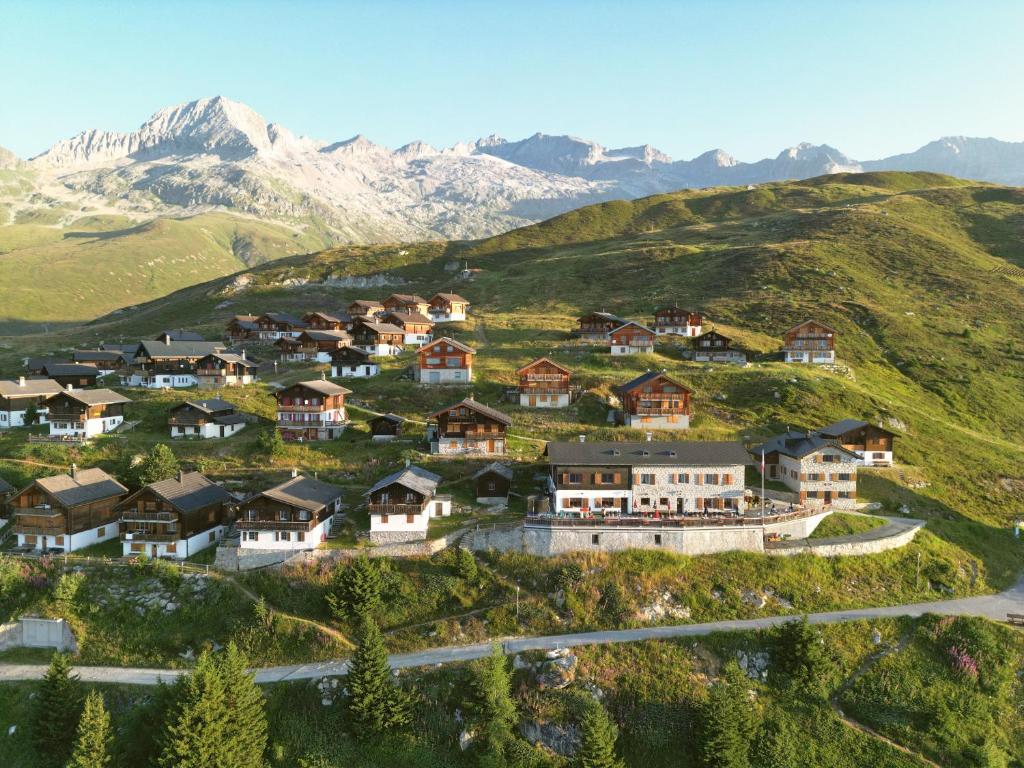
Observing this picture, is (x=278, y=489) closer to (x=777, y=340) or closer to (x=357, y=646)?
(x=357, y=646)

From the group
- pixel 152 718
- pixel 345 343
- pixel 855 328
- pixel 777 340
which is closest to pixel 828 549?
pixel 152 718

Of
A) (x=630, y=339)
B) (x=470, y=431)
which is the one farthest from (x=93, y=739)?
(x=630, y=339)

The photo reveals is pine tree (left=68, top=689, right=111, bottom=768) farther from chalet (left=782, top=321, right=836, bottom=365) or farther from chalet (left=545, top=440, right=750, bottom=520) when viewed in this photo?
chalet (left=782, top=321, right=836, bottom=365)

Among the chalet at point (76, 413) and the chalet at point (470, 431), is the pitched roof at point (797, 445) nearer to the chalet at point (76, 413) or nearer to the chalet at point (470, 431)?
the chalet at point (470, 431)

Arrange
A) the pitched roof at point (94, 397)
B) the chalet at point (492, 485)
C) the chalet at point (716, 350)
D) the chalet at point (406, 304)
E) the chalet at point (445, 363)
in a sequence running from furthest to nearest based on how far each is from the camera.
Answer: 1. the chalet at point (406, 304)
2. the chalet at point (716, 350)
3. the chalet at point (445, 363)
4. the pitched roof at point (94, 397)
5. the chalet at point (492, 485)

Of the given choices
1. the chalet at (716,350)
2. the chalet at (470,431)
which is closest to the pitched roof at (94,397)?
the chalet at (470,431)
